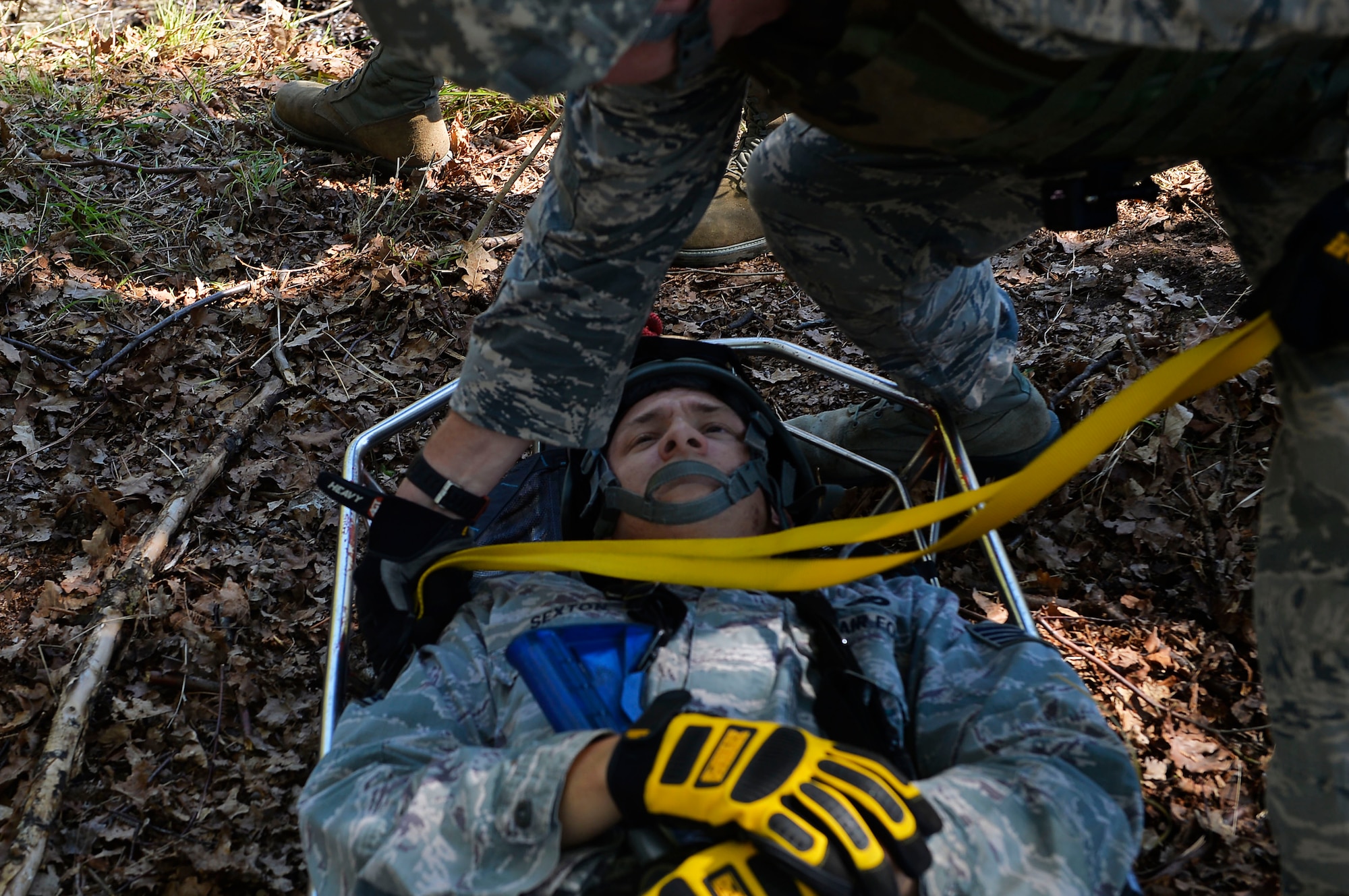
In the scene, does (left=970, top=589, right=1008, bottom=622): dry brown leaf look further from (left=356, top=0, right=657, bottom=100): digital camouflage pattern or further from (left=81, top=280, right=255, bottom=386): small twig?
(left=81, top=280, right=255, bottom=386): small twig

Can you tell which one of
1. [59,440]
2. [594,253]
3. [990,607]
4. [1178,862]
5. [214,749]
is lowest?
[214,749]

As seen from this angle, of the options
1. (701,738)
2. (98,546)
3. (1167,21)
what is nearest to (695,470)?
(701,738)

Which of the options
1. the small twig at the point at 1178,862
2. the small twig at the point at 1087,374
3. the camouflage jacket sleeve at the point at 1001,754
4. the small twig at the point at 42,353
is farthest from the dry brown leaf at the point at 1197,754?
the small twig at the point at 42,353

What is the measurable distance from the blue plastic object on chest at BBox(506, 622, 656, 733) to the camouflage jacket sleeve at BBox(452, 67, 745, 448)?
0.47 m

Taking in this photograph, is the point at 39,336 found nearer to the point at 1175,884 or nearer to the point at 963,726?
the point at 963,726

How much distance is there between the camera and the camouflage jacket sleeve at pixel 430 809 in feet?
5.96

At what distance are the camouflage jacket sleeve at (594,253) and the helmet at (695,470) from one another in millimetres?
381

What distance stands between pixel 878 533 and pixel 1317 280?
0.95 m

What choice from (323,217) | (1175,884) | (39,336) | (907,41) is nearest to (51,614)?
(39,336)

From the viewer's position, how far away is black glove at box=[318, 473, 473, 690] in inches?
92.9

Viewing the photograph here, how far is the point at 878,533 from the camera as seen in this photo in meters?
2.12

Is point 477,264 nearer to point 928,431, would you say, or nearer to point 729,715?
point 928,431

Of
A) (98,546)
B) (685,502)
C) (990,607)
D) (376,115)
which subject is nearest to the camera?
(685,502)

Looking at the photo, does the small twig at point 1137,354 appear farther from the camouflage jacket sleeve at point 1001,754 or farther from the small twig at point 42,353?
the small twig at point 42,353
